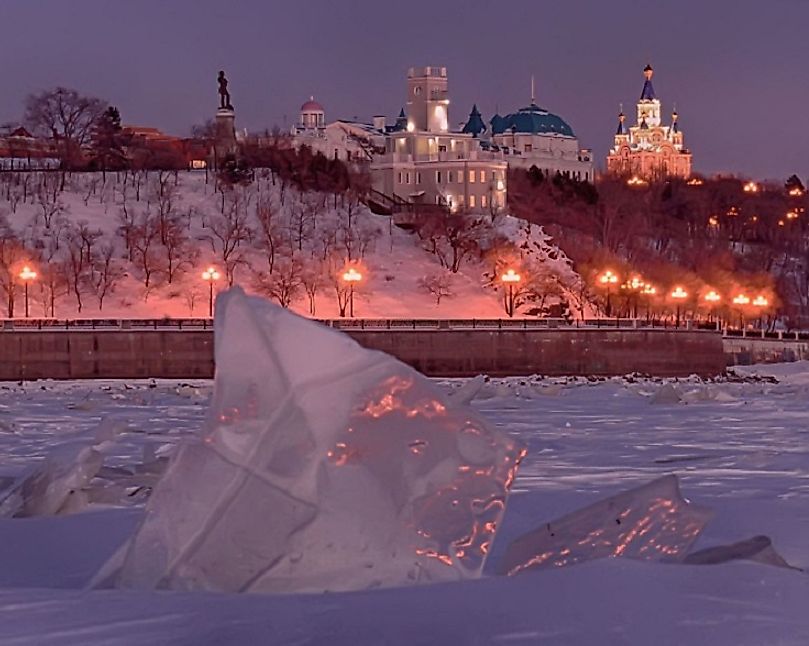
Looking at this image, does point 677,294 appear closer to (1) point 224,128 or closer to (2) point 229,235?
(2) point 229,235

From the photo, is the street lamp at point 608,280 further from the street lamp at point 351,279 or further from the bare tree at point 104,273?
the bare tree at point 104,273

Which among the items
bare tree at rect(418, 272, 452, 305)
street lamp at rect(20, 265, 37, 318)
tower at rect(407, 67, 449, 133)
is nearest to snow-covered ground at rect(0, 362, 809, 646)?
street lamp at rect(20, 265, 37, 318)

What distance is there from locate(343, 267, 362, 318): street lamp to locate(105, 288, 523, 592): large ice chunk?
180 feet

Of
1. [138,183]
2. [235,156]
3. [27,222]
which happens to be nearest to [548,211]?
[235,156]

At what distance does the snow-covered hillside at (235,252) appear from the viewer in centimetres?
6725

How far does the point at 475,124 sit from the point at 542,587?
433 feet

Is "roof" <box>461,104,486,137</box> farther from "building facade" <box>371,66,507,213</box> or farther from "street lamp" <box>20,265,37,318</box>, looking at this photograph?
"street lamp" <box>20,265,37,318</box>

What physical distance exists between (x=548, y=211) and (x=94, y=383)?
53.3 m

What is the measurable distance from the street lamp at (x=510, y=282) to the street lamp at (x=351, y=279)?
759 centimetres

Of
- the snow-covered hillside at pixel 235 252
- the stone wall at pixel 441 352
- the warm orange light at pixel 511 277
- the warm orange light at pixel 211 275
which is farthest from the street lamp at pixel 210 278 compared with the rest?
the warm orange light at pixel 511 277

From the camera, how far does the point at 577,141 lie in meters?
142

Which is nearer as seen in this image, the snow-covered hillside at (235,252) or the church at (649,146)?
the snow-covered hillside at (235,252)

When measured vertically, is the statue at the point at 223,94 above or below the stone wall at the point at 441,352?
above

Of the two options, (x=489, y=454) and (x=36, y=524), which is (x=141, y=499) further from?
(x=489, y=454)
